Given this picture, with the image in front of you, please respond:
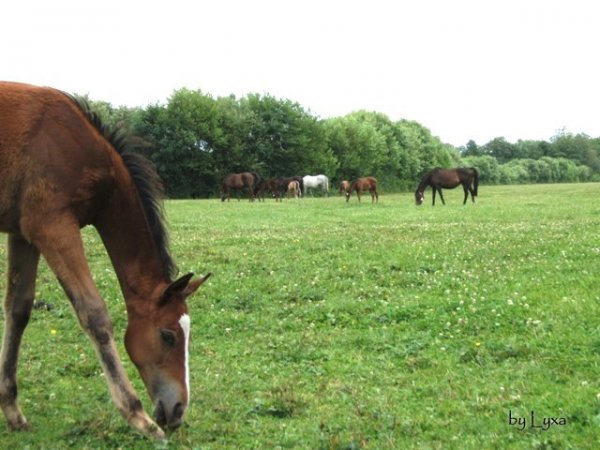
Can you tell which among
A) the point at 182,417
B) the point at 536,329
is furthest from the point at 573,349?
the point at 182,417

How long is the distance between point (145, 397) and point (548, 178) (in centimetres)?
12985

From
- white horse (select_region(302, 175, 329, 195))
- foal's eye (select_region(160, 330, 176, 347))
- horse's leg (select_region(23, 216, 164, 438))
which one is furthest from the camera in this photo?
white horse (select_region(302, 175, 329, 195))

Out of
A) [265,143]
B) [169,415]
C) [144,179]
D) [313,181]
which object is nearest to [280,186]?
[313,181]

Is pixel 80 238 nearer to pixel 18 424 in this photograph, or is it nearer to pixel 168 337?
pixel 168 337

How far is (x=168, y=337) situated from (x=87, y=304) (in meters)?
0.65

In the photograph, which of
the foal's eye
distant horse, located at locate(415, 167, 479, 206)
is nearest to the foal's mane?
the foal's eye

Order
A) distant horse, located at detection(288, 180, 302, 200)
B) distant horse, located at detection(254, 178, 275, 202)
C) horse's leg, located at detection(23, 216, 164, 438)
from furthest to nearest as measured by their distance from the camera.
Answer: distant horse, located at detection(288, 180, 302, 200) < distant horse, located at detection(254, 178, 275, 202) < horse's leg, located at detection(23, 216, 164, 438)

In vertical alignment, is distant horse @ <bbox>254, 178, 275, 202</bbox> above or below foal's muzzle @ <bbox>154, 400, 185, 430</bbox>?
above

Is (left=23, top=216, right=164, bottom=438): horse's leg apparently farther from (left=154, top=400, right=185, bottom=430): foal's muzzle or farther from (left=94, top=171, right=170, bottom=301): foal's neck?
(left=94, top=171, right=170, bottom=301): foal's neck

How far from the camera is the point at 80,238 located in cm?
476

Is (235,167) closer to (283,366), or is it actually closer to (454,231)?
(454,231)

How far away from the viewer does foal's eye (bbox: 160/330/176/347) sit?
468 centimetres

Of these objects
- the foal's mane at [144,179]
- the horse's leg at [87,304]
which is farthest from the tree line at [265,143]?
the horse's leg at [87,304]

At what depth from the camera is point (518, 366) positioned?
6.07m
